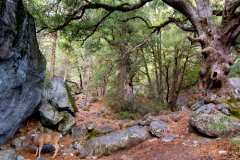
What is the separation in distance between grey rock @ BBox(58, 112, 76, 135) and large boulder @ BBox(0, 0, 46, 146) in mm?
1294

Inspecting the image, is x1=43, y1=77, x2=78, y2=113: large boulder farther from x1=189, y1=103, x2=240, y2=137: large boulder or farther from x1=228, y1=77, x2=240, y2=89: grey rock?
x1=228, y1=77, x2=240, y2=89: grey rock

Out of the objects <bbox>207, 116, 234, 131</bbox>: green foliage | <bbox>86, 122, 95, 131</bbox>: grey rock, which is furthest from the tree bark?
Result: <bbox>86, 122, 95, 131</bbox>: grey rock

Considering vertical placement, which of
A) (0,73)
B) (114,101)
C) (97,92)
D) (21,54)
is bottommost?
(97,92)

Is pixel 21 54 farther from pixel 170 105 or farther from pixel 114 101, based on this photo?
pixel 170 105

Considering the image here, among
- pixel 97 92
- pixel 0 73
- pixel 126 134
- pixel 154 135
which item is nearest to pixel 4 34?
pixel 0 73

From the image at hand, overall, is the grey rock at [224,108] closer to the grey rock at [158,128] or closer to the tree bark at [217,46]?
the tree bark at [217,46]

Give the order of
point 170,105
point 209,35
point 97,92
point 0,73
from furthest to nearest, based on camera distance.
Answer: point 97,92, point 170,105, point 209,35, point 0,73

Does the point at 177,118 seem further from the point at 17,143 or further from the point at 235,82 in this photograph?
the point at 17,143

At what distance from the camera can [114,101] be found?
8883 mm

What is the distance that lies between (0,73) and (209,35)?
19.1ft

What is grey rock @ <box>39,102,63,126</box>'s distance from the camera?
19.1 ft

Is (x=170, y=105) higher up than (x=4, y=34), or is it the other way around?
(x=4, y=34)

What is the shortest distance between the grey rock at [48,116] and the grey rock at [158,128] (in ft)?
11.0

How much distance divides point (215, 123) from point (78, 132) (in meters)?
4.65
